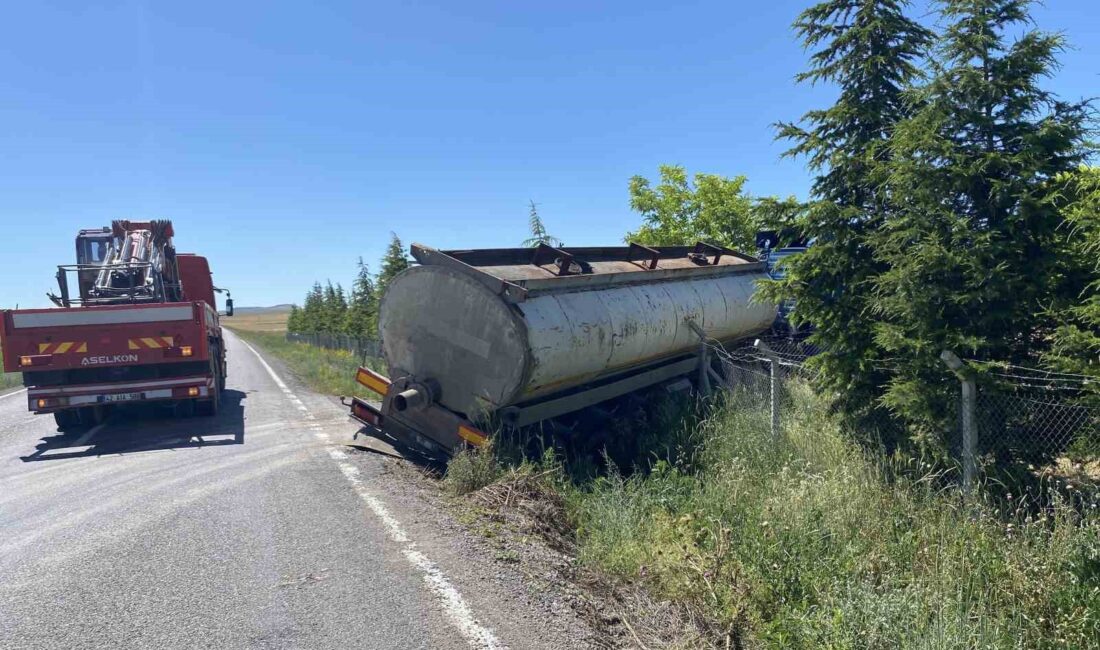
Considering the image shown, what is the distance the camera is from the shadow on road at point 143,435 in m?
10.1

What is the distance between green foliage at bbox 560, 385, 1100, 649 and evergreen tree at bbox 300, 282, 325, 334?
58008mm

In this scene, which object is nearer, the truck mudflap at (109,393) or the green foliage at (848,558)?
the green foliage at (848,558)

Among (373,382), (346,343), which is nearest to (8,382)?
(346,343)

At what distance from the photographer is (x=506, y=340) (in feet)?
24.0

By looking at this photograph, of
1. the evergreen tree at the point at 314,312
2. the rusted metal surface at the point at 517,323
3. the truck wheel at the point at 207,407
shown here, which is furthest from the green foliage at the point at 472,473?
the evergreen tree at the point at 314,312

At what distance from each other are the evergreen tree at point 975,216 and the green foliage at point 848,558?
110 cm

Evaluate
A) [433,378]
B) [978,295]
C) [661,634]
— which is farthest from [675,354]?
[661,634]

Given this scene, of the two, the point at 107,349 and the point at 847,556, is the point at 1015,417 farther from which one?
the point at 107,349

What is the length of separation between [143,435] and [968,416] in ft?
36.3

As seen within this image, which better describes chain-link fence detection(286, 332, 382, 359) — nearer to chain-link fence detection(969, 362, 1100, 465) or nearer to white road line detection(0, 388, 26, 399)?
white road line detection(0, 388, 26, 399)

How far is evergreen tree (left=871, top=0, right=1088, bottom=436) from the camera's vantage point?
5770 mm

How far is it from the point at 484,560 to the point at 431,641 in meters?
1.23

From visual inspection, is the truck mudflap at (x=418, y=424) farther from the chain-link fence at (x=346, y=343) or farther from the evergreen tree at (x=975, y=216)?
the chain-link fence at (x=346, y=343)

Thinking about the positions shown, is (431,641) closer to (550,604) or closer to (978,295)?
(550,604)
